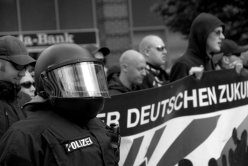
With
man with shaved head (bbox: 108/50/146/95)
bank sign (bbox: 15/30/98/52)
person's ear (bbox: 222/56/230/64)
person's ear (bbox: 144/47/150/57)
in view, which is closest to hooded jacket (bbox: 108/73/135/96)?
man with shaved head (bbox: 108/50/146/95)

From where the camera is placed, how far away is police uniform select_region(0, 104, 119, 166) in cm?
A: 255

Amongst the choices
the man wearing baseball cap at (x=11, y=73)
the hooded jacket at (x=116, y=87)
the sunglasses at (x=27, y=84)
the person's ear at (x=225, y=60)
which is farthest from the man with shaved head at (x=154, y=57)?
the man wearing baseball cap at (x=11, y=73)

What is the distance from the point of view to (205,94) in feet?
16.3

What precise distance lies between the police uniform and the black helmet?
8 centimetres

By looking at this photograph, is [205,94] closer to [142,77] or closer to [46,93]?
[142,77]

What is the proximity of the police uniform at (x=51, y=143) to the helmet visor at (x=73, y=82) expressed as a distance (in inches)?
4.6

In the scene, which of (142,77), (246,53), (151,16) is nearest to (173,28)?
(151,16)

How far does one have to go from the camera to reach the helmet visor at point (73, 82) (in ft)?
8.86

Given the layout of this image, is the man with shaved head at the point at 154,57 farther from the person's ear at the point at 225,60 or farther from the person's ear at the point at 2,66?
the person's ear at the point at 2,66

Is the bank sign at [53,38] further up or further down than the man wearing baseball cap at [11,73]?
further down

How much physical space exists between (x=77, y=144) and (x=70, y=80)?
0.95 feet

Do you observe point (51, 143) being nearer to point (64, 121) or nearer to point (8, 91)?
point (64, 121)

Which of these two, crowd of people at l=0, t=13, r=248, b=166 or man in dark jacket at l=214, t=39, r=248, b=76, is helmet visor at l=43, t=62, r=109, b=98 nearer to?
crowd of people at l=0, t=13, r=248, b=166

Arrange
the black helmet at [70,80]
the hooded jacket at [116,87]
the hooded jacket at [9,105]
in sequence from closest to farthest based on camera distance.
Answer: the black helmet at [70,80] → the hooded jacket at [9,105] → the hooded jacket at [116,87]
